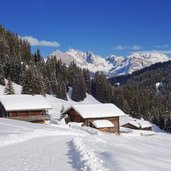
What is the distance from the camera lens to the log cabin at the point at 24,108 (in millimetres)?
65000

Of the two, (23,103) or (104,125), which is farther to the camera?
(104,125)

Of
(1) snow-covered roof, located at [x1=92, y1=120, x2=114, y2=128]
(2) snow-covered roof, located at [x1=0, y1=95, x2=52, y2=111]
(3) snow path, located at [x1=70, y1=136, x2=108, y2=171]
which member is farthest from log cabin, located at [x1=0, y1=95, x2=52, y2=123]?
(3) snow path, located at [x1=70, y1=136, x2=108, y2=171]

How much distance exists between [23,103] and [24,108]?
156 centimetres

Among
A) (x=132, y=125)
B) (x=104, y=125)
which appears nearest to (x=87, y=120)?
(x=104, y=125)

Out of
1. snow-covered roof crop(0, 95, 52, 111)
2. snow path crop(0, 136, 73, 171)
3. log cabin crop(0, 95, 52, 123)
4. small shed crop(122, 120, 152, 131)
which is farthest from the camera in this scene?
small shed crop(122, 120, 152, 131)

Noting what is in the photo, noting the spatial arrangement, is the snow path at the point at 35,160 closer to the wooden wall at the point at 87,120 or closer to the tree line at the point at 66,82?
the wooden wall at the point at 87,120

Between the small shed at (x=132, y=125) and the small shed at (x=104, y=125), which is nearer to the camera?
the small shed at (x=104, y=125)

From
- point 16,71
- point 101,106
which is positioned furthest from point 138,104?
point 101,106

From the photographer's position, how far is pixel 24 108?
64938mm

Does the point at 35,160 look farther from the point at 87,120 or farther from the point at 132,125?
the point at 132,125

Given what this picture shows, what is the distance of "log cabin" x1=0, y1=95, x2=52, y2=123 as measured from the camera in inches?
2559

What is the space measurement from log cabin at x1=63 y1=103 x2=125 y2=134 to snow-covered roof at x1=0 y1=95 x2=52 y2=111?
8.54 meters

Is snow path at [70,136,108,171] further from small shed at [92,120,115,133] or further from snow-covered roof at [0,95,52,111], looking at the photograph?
small shed at [92,120,115,133]

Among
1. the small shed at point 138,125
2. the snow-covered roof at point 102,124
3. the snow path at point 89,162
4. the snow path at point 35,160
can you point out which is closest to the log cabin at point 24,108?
the snow-covered roof at point 102,124
